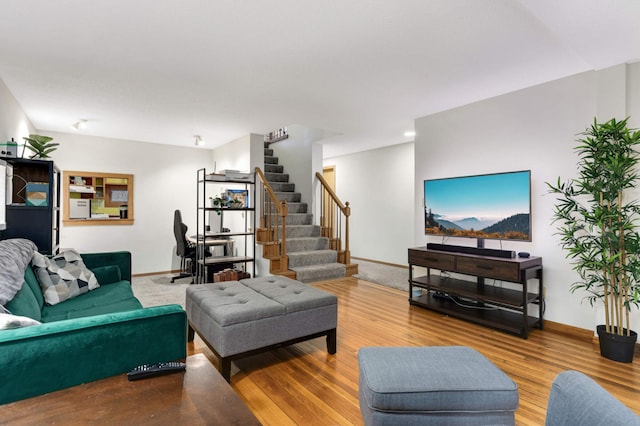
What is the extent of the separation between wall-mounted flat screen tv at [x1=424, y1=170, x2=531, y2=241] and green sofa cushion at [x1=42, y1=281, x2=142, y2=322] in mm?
3240

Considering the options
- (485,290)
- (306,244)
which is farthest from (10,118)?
(485,290)

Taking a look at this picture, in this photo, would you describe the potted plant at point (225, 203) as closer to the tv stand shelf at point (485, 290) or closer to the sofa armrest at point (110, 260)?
the sofa armrest at point (110, 260)

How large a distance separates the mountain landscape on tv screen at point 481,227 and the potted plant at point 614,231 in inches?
20.9

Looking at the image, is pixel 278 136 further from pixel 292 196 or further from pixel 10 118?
pixel 10 118

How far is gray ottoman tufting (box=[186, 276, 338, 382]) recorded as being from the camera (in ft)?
7.00

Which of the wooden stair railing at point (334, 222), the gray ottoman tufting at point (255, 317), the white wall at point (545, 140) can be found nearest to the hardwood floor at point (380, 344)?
the gray ottoman tufting at point (255, 317)

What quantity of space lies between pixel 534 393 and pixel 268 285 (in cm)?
204

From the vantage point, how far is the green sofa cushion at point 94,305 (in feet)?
7.15

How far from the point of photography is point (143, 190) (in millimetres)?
5844

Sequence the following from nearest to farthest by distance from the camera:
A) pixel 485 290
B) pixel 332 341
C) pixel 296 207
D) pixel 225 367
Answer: pixel 225 367, pixel 332 341, pixel 485 290, pixel 296 207

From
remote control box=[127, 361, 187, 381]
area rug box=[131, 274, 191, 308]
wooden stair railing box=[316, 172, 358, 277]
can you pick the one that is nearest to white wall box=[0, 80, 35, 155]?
area rug box=[131, 274, 191, 308]

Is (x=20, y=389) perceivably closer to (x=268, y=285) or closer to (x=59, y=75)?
(x=268, y=285)

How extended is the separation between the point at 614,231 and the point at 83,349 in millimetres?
3362

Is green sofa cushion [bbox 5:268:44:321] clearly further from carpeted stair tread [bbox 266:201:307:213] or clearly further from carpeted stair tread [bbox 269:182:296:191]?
carpeted stair tread [bbox 269:182:296:191]
